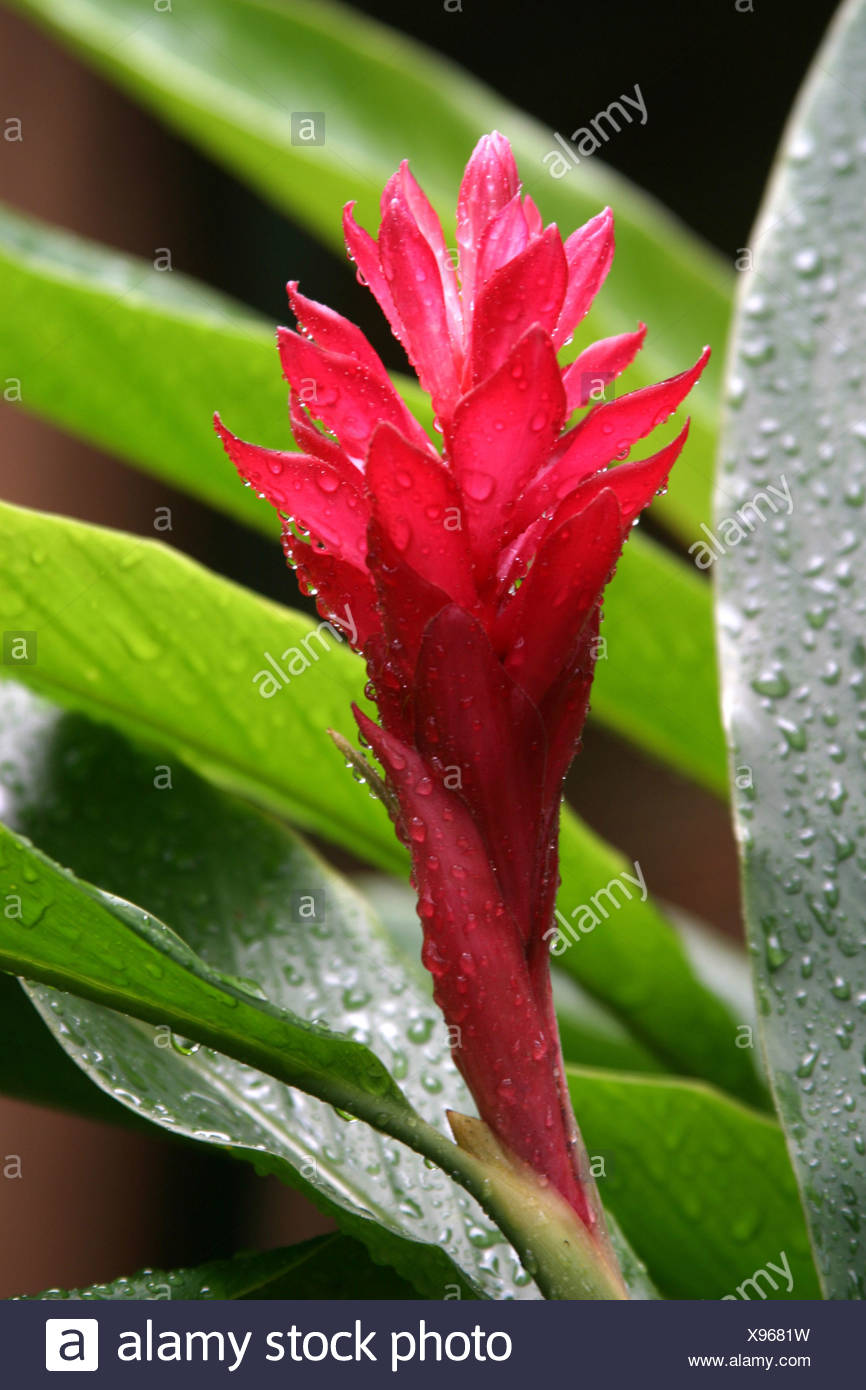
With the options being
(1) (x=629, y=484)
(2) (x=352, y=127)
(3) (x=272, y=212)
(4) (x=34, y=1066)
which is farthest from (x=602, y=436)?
(3) (x=272, y=212)

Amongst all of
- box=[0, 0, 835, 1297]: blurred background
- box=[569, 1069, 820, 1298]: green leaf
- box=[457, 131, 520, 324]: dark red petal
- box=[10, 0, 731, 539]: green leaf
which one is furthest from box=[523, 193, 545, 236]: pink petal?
box=[0, 0, 835, 1297]: blurred background

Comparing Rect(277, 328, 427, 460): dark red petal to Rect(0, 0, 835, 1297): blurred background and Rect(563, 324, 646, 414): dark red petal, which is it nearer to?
Rect(563, 324, 646, 414): dark red petal

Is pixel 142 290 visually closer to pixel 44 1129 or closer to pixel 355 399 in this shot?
pixel 355 399

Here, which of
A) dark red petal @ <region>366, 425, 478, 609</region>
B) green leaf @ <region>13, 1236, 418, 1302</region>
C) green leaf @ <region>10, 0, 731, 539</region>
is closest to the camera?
dark red petal @ <region>366, 425, 478, 609</region>

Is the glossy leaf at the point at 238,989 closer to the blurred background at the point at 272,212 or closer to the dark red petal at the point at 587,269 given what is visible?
the dark red petal at the point at 587,269

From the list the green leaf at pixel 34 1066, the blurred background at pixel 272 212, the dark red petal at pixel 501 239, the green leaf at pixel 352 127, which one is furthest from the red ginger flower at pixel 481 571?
the blurred background at pixel 272 212

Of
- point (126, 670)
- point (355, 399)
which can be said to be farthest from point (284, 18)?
point (355, 399)
